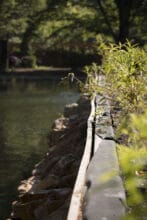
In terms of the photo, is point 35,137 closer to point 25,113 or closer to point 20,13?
point 25,113

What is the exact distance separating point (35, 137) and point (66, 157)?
633 cm

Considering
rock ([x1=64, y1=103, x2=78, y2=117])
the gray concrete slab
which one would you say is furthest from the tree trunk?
the gray concrete slab

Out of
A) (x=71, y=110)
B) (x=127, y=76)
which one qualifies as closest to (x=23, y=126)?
(x=71, y=110)

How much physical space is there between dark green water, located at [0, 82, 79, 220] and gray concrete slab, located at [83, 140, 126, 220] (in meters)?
3.47

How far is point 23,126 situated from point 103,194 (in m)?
12.5

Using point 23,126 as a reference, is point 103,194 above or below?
above

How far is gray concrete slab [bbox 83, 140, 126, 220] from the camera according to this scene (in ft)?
13.6

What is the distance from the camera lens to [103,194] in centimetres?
454

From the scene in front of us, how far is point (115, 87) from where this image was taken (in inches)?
293

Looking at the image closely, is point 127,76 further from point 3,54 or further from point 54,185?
point 3,54

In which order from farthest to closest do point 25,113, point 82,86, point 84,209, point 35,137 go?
point 25,113, point 35,137, point 82,86, point 84,209

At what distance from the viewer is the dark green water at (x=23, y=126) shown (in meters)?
10.8

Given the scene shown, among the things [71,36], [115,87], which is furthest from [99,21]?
[115,87]

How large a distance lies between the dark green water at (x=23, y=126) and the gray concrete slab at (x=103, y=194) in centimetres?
347
